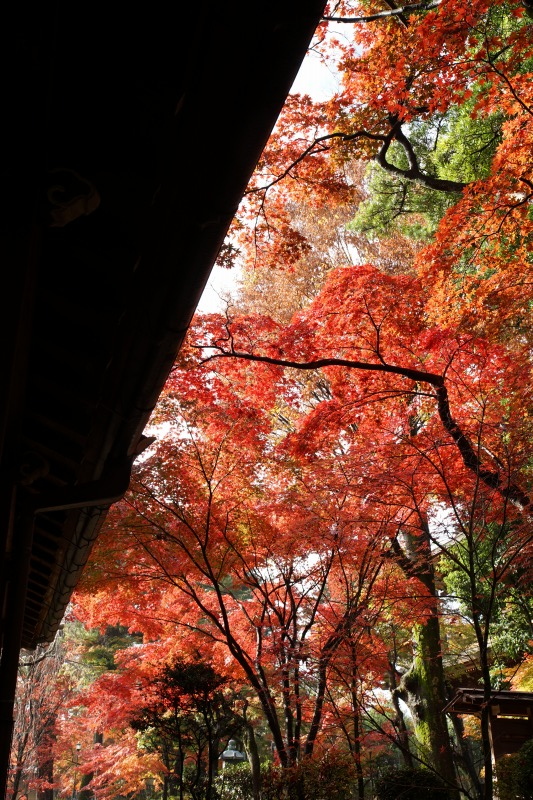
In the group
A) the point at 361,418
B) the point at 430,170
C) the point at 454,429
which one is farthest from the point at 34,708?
the point at 430,170

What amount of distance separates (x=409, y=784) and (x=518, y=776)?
1591 millimetres

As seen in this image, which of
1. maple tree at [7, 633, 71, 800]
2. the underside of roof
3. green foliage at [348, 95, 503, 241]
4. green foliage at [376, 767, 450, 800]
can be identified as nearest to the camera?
the underside of roof

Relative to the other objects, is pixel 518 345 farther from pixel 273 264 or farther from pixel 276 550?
pixel 276 550

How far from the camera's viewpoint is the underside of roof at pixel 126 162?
1168mm

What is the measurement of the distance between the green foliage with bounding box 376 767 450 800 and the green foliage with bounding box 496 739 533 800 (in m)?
0.86

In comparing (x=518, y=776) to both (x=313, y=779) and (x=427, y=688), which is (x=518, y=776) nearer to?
(x=313, y=779)

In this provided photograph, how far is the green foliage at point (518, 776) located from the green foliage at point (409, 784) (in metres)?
0.86

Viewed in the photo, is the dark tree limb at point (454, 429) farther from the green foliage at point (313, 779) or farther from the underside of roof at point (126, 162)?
the underside of roof at point (126, 162)

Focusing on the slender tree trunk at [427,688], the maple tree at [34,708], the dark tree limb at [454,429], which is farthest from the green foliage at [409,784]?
the maple tree at [34,708]

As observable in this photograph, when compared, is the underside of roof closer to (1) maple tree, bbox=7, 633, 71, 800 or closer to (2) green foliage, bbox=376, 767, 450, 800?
(2) green foliage, bbox=376, 767, 450, 800

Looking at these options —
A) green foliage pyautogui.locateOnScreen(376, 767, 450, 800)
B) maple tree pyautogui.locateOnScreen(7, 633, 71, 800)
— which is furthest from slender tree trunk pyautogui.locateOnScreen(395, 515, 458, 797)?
maple tree pyautogui.locateOnScreen(7, 633, 71, 800)

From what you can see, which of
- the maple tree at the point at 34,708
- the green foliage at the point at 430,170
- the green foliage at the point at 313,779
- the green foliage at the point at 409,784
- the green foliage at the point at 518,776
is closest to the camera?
the green foliage at the point at 313,779

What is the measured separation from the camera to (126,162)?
1.62 metres

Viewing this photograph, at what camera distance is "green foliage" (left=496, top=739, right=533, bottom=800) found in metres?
8.14
